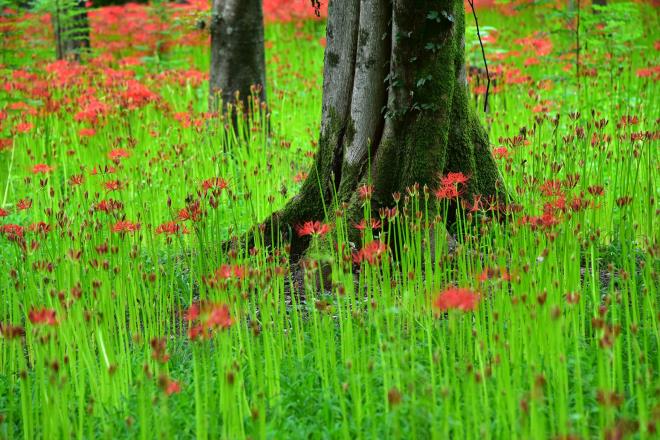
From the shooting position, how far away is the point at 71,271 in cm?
321

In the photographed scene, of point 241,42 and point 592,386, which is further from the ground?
point 241,42

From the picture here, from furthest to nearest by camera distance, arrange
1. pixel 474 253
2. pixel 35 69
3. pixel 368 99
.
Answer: pixel 35 69
pixel 368 99
pixel 474 253

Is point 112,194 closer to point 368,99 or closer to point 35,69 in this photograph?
point 368,99

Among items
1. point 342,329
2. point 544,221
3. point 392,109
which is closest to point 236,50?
point 392,109

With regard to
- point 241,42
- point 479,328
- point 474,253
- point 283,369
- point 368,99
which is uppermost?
point 241,42

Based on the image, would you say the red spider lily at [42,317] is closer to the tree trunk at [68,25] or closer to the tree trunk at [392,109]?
the tree trunk at [392,109]

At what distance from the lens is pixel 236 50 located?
277 inches

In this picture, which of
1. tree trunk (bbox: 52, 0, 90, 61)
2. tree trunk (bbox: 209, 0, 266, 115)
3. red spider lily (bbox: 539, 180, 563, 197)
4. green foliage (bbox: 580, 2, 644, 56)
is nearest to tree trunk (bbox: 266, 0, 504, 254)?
red spider lily (bbox: 539, 180, 563, 197)

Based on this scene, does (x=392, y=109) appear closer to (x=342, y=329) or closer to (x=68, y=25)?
(x=342, y=329)

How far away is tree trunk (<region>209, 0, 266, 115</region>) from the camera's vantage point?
698cm

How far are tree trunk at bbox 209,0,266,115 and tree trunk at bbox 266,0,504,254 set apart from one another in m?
3.04

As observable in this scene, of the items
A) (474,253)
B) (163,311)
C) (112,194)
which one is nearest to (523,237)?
(474,253)

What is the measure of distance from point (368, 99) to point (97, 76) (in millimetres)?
6368

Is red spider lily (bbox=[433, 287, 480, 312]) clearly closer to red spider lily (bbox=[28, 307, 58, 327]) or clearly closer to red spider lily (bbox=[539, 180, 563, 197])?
red spider lily (bbox=[28, 307, 58, 327])
